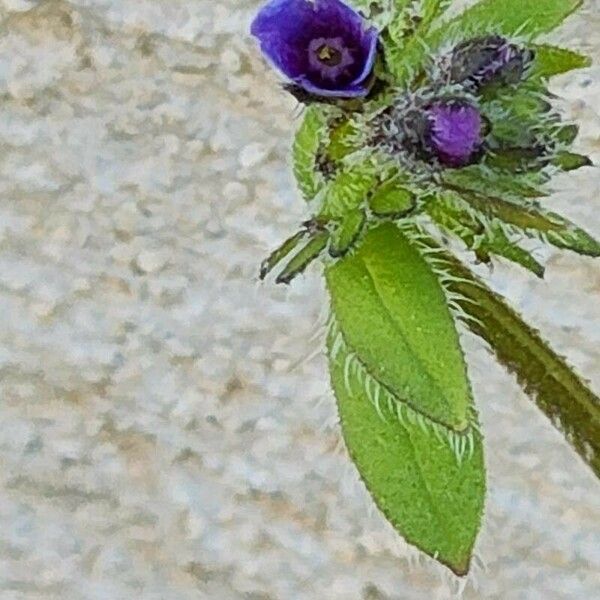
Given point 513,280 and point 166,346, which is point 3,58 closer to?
point 166,346

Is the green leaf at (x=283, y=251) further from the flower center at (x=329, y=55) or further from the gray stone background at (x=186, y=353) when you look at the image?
the gray stone background at (x=186, y=353)

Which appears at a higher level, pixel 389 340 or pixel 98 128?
pixel 389 340

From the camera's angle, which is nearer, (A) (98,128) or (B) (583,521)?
(B) (583,521)

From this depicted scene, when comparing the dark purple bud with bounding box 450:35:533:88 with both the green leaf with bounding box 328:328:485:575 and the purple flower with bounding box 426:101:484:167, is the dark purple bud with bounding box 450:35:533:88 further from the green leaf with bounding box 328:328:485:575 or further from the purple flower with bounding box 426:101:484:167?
the green leaf with bounding box 328:328:485:575

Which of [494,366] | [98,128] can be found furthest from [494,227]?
[98,128]

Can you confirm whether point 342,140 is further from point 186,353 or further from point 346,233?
point 186,353

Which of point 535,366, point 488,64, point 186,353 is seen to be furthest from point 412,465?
point 186,353
